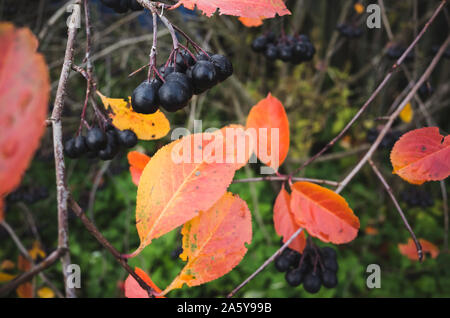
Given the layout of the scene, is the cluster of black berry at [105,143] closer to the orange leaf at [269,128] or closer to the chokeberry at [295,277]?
the orange leaf at [269,128]

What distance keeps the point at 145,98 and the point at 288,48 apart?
3.05ft

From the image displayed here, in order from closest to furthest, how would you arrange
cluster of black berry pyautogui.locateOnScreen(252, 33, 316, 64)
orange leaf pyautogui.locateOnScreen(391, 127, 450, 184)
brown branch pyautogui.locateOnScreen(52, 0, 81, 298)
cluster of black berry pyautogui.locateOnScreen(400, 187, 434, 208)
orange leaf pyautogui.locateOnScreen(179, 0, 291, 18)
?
brown branch pyautogui.locateOnScreen(52, 0, 81, 298)
orange leaf pyautogui.locateOnScreen(179, 0, 291, 18)
orange leaf pyautogui.locateOnScreen(391, 127, 450, 184)
cluster of black berry pyautogui.locateOnScreen(252, 33, 316, 64)
cluster of black berry pyautogui.locateOnScreen(400, 187, 434, 208)

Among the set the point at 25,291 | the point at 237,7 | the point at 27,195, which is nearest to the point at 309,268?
the point at 237,7

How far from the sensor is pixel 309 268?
41.4 inches

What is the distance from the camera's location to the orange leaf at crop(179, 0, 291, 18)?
1.72 feet

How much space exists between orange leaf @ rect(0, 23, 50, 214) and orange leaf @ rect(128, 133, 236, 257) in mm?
293

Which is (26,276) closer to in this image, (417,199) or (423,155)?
(423,155)

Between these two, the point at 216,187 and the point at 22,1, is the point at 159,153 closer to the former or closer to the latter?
the point at 216,187

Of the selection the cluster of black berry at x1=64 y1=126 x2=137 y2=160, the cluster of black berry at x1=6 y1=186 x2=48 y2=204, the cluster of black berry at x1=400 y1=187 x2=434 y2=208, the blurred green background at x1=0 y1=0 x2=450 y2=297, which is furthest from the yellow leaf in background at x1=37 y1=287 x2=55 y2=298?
the cluster of black berry at x1=400 y1=187 x2=434 y2=208

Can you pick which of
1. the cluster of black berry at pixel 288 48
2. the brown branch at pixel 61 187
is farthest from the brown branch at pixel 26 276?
the cluster of black berry at pixel 288 48

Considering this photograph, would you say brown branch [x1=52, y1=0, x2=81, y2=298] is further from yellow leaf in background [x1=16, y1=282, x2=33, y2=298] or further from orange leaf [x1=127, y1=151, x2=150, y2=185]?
yellow leaf in background [x1=16, y1=282, x2=33, y2=298]

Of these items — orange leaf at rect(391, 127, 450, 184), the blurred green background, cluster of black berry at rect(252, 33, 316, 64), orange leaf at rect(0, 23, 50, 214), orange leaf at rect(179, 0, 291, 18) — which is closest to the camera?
orange leaf at rect(0, 23, 50, 214)

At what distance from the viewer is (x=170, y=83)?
55 centimetres

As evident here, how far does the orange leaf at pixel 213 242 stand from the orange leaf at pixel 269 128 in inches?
12.0
